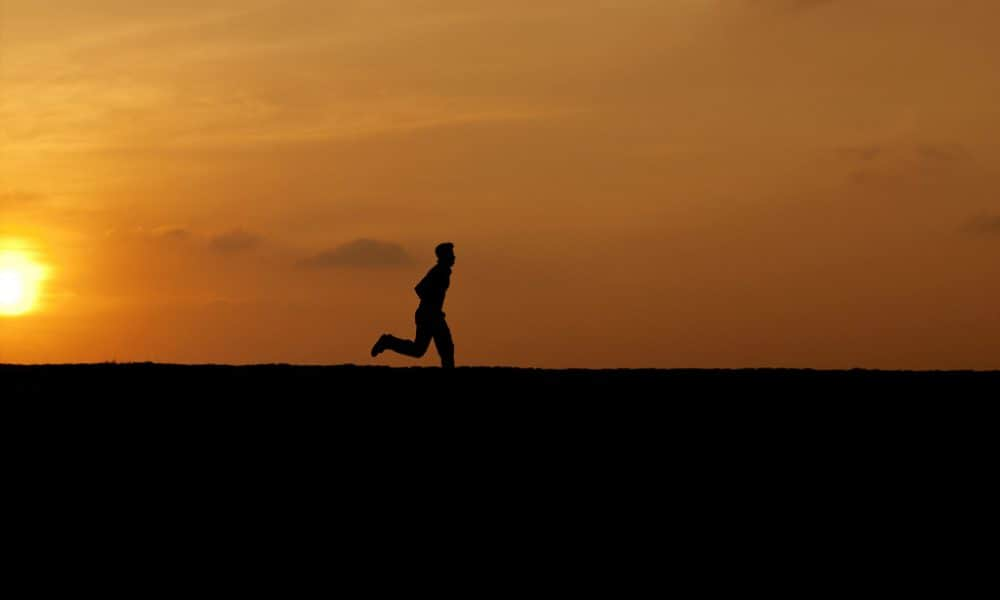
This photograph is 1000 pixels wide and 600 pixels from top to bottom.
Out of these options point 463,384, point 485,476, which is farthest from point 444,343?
point 485,476

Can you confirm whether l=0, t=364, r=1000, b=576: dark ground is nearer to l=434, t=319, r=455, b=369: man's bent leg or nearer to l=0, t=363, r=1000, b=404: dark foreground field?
l=0, t=363, r=1000, b=404: dark foreground field

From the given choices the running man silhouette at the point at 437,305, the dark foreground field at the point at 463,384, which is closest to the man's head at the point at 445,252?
the running man silhouette at the point at 437,305

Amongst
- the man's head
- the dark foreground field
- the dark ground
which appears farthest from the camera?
the man's head

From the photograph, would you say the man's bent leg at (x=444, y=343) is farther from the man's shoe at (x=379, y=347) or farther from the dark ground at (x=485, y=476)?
the dark ground at (x=485, y=476)

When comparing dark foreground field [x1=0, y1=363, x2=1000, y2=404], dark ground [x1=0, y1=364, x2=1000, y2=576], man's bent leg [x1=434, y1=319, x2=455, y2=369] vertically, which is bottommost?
dark ground [x1=0, y1=364, x2=1000, y2=576]

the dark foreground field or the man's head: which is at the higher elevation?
the man's head

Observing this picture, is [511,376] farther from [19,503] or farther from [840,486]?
[19,503]

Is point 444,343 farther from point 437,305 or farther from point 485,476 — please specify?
point 485,476

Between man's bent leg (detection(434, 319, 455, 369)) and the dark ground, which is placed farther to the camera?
man's bent leg (detection(434, 319, 455, 369))

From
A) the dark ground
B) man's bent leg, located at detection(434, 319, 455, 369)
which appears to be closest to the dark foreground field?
the dark ground

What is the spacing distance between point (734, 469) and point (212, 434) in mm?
4735

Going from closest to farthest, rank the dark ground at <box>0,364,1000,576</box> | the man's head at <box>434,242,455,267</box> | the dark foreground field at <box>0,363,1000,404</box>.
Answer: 1. the dark ground at <box>0,364,1000,576</box>
2. the dark foreground field at <box>0,363,1000,404</box>
3. the man's head at <box>434,242,455,267</box>

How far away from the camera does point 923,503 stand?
1574cm

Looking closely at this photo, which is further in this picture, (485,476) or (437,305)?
(437,305)
